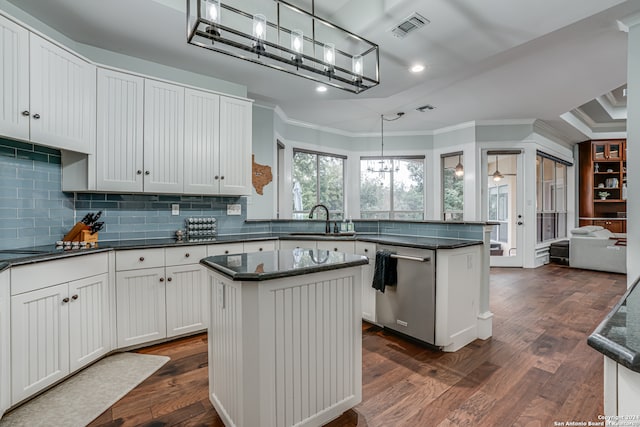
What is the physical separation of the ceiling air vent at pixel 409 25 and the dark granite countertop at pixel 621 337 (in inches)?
94.4

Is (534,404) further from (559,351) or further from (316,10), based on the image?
(316,10)

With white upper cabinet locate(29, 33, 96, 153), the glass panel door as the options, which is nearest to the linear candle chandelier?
white upper cabinet locate(29, 33, 96, 153)

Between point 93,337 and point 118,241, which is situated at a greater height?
point 118,241

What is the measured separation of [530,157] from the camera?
20.0 ft

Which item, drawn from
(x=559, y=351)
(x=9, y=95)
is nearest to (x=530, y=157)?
(x=559, y=351)

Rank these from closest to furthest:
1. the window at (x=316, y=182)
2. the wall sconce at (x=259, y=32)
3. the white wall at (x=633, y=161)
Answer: the wall sconce at (x=259, y=32), the white wall at (x=633, y=161), the window at (x=316, y=182)

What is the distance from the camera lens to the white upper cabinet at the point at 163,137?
2.91 m

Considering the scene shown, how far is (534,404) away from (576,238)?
18.9 feet

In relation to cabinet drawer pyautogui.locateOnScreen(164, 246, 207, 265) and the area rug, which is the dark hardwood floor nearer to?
the area rug

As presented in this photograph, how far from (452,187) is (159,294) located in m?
5.97

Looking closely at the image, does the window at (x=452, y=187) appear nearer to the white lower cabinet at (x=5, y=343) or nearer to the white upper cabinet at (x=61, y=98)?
the white upper cabinet at (x=61, y=98)

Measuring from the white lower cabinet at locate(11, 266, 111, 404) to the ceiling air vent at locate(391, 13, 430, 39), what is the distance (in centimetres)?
314

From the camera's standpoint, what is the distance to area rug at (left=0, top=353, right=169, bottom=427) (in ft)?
5.88

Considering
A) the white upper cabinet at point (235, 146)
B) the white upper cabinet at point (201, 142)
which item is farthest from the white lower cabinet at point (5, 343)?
the white upper cabinet at point (235, 146)
